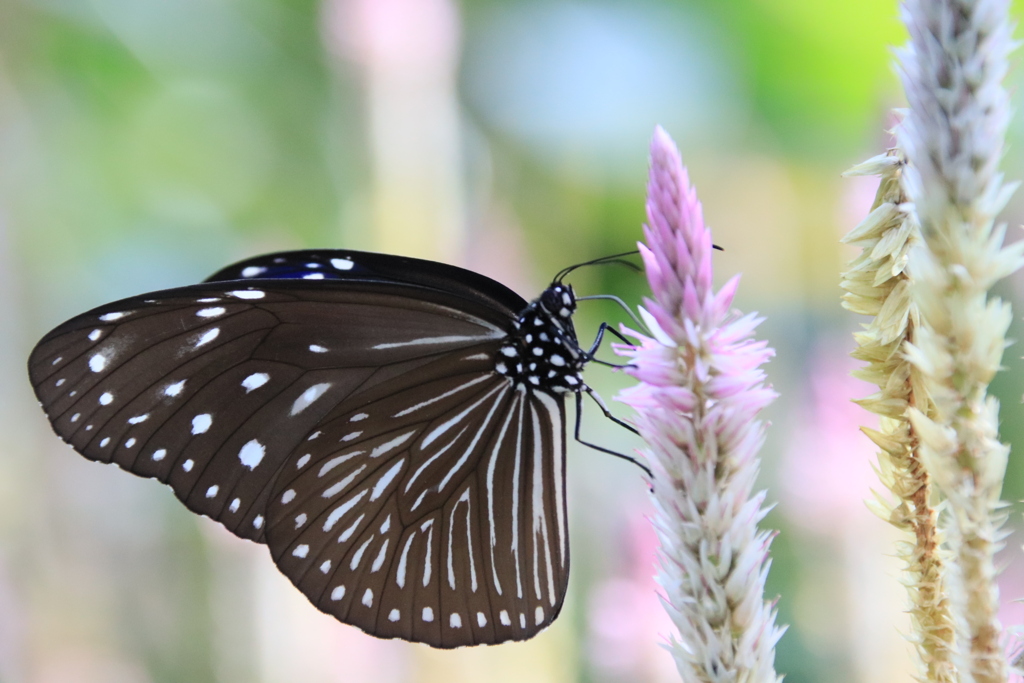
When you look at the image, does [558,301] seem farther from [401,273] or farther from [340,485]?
[340,485]

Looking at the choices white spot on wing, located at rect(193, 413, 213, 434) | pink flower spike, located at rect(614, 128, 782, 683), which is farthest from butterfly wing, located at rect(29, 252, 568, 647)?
pink flower spike, located at rect(614, 128, 782, 683)

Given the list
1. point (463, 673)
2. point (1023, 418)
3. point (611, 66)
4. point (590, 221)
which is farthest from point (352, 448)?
point (611, 66)

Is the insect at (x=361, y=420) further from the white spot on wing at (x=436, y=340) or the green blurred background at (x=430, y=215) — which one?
the green blurred background at (x=430, y=215)

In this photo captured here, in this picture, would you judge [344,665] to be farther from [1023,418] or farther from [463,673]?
[1023,418]

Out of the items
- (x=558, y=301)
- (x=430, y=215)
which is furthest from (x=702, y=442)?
(x=430, y=215)

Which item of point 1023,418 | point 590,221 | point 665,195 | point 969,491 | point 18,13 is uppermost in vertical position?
point 18,13

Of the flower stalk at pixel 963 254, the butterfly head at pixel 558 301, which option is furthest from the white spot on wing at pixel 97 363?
the flower stalk at pixel 963 254
